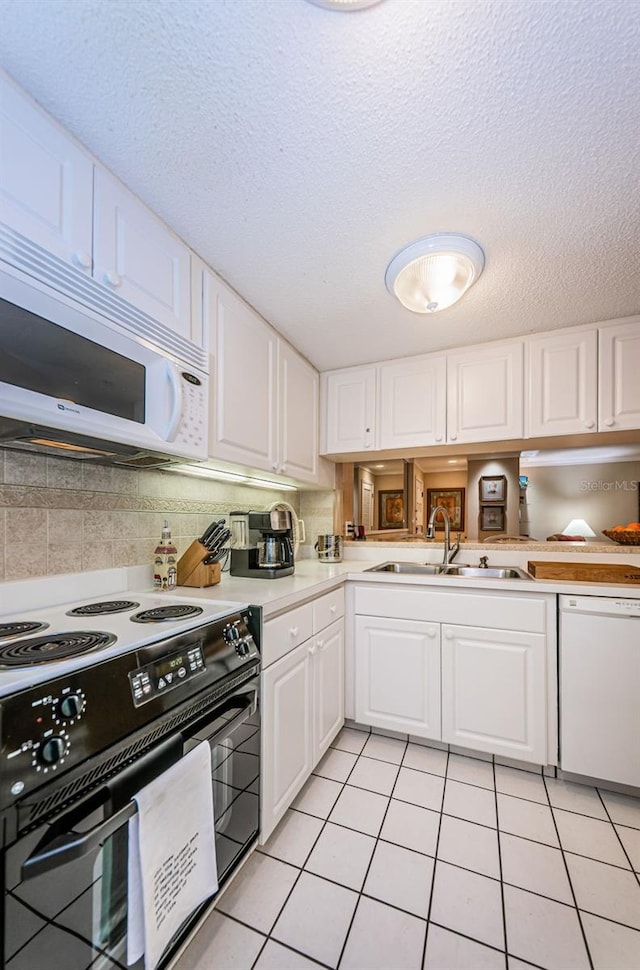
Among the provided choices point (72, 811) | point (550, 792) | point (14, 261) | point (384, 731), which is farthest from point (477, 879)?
point (14, 261)

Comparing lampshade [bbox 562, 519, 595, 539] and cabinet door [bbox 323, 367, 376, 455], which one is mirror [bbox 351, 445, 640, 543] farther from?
cabinet door [bbox 323, 367, 376, 455]

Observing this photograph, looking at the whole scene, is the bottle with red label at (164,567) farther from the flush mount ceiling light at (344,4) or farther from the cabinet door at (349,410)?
the flush mount ceiling light at (344,4)

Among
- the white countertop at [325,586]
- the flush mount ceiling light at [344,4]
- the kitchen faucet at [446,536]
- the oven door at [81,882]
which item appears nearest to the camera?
the oven door at [81,882]

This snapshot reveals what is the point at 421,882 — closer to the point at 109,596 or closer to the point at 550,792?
the point at 550,792

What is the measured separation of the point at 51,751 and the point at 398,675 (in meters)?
1.65

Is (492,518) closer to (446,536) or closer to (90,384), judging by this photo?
(446,536)

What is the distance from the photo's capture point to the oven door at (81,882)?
641mm

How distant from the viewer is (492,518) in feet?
8.49

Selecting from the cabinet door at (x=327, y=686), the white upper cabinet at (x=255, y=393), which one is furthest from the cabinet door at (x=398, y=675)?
the white upper cabinet at (x=255, y=393)

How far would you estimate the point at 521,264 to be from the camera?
1.57m

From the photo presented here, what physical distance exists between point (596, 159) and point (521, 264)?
1.50ft

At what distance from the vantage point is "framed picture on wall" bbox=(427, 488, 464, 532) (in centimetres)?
267

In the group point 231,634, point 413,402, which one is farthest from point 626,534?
point 231,634

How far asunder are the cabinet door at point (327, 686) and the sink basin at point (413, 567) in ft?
1.83
